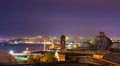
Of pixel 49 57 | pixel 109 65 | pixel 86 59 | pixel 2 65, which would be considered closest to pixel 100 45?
pixel 49 57

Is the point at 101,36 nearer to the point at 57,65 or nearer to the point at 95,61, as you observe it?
the point at 95,61

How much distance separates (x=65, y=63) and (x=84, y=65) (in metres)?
1.53

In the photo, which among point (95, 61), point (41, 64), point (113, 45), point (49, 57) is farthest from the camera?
point (113, 45)

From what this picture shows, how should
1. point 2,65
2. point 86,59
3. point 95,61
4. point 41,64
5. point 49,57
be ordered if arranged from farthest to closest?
point 49,57 → point 86,59 → point 95,61 → point 41,64 → point 2,65

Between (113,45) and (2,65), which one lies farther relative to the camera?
(113,45)

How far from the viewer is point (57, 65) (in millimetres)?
21672

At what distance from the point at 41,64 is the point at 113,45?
123ft

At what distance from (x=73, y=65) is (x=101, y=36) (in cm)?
3811

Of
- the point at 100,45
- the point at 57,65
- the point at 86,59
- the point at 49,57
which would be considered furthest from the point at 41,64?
the point at 100,45

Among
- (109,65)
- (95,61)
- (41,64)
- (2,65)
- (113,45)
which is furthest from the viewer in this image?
(113,45)

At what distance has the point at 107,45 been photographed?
58.9 metres

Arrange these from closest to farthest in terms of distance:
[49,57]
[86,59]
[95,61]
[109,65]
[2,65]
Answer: [2,65], [109,65], [95,61], [86,59], [49,57]

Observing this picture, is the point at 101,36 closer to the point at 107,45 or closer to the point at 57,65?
the point at 107,45

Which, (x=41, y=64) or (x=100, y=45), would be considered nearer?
(x=41, y=64)
